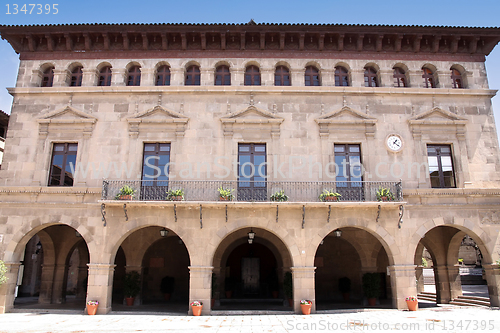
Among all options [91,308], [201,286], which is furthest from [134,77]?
[91,308]

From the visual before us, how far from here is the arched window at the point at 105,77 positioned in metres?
18.0

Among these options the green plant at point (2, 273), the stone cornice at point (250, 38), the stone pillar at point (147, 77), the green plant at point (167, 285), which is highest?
the stone cornice at point (250, 38)

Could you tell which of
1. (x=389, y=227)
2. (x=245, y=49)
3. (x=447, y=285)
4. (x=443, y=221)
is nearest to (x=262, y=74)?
(x=245, y=49)

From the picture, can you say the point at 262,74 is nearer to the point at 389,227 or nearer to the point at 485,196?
the point at 389,227

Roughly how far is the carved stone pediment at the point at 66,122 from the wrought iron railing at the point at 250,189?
2982 millimetres

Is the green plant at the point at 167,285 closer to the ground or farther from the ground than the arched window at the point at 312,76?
closer to the ground

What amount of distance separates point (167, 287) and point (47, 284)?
19.6 feet

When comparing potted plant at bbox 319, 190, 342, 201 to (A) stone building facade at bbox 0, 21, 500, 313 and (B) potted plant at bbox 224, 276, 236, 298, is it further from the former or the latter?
(B) potted plant at bbox 224, 276, 236, 298

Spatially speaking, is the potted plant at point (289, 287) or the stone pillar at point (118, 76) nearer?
the potted plant at point (289, 287)

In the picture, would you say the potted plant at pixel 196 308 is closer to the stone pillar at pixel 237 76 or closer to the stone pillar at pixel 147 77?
the stone pillar at pixel 237 76

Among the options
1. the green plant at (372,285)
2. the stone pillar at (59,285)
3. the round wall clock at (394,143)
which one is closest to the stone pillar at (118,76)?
the stone pillar at (59,285)

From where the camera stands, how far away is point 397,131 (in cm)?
1702

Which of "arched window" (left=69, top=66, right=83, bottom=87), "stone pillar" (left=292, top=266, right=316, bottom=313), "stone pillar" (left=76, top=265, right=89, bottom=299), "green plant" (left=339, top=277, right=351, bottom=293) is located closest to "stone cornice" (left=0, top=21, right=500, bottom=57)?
"arched window" (left=69, top=66, right=83, bottom=87)

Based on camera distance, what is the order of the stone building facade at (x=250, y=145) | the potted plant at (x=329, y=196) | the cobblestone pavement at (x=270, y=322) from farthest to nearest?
1. the stone building facade at (x=250, y=145)
2. the potted plant at (x=329, y=196)
3. the cobblestone pavement at (x=270, y=322)
